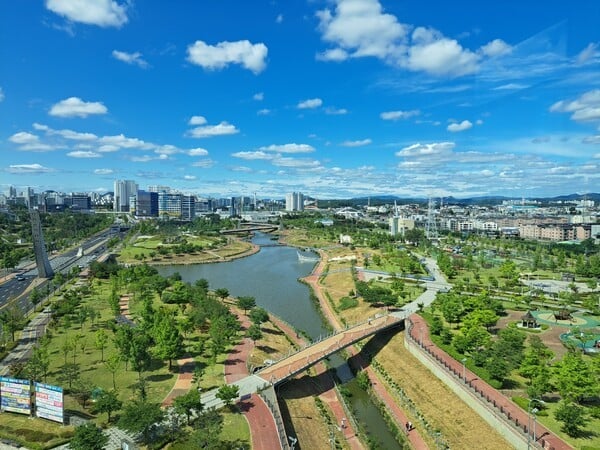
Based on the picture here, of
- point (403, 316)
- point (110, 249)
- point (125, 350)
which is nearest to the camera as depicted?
point (125, 350)

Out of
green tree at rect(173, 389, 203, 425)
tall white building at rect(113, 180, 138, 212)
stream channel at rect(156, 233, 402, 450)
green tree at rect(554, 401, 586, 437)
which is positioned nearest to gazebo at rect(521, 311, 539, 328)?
stream channel at rect(156, 233, 402, 450)

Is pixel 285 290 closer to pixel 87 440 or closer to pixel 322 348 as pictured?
pixel 322 348

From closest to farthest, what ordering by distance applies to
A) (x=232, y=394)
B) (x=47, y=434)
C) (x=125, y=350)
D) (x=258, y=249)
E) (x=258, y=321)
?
1. (x=47, y=434)
2. (x=232, y=394)
3. (x=125, y=350)
4. (x=258, y=321)
5. (x=258, y=249)

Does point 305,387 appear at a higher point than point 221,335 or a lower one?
lower

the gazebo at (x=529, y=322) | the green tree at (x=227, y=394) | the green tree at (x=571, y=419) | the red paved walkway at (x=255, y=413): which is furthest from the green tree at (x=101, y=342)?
the gazebo at (x=529, y=322)

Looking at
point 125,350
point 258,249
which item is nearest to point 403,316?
point 125,350

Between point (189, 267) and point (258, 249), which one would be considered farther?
point (258, 249)

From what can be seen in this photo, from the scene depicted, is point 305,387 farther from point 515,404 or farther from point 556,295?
point 556,295

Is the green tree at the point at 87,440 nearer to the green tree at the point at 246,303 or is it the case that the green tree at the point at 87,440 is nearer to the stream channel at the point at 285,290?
the stream channel at the point at 285,290
